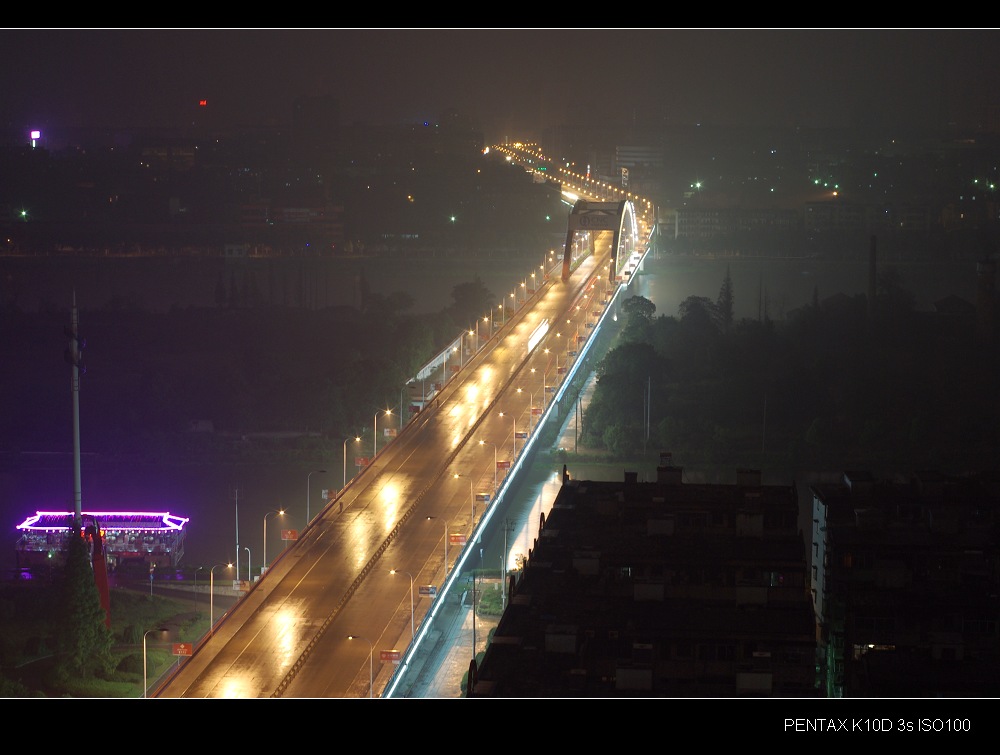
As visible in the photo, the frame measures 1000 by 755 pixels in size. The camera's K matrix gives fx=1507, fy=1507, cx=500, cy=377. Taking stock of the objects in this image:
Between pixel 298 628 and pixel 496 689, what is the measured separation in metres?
1.71

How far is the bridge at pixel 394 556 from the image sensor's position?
482 centimetres

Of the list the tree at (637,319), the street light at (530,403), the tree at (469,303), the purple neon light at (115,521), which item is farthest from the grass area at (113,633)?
the tree at (469,303)

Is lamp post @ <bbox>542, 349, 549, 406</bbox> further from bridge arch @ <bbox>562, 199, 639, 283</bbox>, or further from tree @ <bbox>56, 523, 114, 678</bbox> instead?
bridge arch @ <bbox>562, 199, 639, 283</bbox>

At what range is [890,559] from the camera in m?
5.38

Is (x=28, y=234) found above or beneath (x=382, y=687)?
above

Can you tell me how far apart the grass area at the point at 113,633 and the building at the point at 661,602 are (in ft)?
5.68

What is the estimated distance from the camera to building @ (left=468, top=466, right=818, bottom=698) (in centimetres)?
395

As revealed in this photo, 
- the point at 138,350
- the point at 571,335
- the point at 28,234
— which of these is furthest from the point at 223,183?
the point at 571,335

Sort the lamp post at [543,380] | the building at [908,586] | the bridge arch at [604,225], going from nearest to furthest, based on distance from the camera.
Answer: the building at [908,586], the lamp post at [543,380], the bridge arch at [604,225]

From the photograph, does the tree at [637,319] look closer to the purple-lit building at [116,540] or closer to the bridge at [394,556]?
the bridge at [394,556]

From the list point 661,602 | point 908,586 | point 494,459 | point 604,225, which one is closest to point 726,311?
point 604,225

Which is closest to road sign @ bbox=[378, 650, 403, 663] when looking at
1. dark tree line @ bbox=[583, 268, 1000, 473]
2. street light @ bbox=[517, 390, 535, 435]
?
street light @ bbox=[517, 390, 535, 435]

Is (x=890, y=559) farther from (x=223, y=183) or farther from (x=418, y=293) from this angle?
(x=223, y=183)

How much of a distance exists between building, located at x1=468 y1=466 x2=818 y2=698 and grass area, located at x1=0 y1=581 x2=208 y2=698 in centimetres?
173
